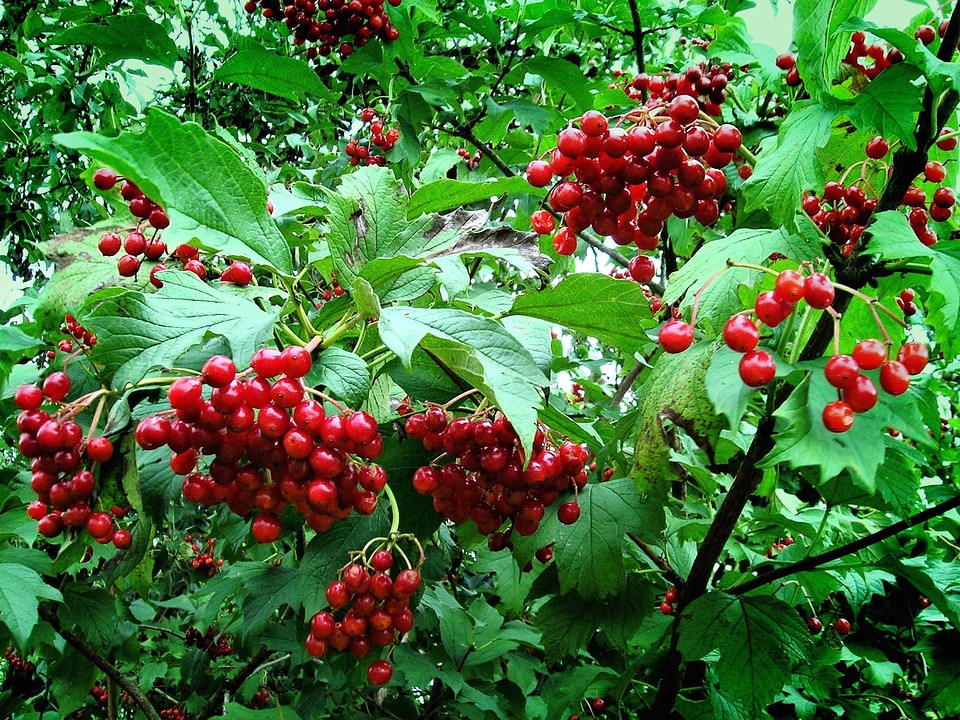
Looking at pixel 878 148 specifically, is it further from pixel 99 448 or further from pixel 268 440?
pixel 99 448

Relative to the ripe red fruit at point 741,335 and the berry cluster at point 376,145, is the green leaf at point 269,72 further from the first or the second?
the ripe red fruit at point 741,335

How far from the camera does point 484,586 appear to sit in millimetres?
2838

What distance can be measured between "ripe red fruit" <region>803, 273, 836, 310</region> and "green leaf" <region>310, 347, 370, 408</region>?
640 millimetres

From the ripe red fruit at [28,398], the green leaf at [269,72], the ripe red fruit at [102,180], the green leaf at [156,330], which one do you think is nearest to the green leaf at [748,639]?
the green leaf at [156,330]

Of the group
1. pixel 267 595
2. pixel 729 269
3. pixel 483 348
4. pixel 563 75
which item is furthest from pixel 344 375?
pixel 563 75

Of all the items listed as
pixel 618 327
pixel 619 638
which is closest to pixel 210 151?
pixel 618 327

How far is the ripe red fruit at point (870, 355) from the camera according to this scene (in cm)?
90

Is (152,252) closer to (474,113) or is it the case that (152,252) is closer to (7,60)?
(474,113)

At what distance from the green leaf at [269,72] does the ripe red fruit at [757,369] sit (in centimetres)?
147

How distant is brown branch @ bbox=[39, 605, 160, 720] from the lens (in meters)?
1.72

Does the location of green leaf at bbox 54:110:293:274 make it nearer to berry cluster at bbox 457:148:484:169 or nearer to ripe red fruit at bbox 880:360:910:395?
ripe red fruit at bbox 880:360:910:395

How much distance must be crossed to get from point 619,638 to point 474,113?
2.00 metres

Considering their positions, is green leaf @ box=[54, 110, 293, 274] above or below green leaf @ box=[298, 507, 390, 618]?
above

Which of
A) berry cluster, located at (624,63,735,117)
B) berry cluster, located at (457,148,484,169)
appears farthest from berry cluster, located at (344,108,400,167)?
berry cluster, located at (624,63,735,117)
